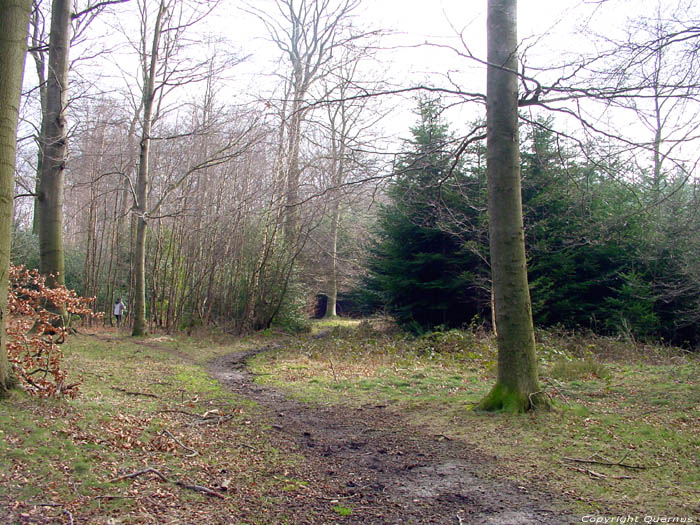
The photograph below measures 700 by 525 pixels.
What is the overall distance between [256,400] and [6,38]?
5048 mm

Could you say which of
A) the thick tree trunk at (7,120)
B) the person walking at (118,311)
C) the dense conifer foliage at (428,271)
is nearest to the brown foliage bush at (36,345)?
the thick tree trunk at (7,120)

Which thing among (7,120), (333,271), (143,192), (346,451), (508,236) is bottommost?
(346,451)

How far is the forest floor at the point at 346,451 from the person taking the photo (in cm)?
332

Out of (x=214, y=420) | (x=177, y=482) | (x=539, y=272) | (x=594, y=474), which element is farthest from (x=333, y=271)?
(x=177, y=482)

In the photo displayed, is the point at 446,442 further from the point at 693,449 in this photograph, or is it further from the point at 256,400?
the point at 256,400

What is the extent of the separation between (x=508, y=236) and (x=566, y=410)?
2045 millimetres

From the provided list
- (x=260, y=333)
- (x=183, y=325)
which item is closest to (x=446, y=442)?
(x=260, y=333)

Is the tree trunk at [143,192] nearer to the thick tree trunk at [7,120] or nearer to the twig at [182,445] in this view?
the thick tree trunk at [7,120]

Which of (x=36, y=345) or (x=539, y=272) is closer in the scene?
(x=36, y=345)

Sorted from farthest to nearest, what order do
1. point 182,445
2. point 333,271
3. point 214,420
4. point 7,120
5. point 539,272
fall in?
point 333,271, point 539,272, point 214,420, point 182,445, point 7,120

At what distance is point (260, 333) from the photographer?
722 inches

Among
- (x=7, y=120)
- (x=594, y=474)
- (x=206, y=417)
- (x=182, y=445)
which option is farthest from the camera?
(x=206, y=417)

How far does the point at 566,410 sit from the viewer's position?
5828mm

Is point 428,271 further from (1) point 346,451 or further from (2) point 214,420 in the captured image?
(1) point 346,451
